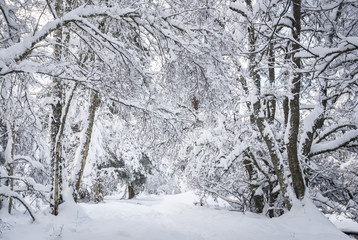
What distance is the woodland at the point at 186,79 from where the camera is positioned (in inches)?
139

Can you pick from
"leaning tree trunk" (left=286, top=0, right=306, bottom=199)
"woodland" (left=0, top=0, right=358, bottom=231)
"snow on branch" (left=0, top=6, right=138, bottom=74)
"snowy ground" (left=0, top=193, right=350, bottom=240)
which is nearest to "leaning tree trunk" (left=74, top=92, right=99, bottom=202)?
"woodland" (left=0, top=0, right=358, bottom=231)

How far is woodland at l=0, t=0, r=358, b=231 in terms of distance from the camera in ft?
11.6

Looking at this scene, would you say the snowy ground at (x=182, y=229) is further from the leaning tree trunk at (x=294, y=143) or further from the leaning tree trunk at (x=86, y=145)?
the leaning tree trunk at (x=86, y=145)

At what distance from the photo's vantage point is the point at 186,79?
445 cm

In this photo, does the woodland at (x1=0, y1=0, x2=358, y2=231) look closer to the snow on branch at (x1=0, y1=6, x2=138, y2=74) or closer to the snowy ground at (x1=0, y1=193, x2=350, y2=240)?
the snow on branch at (x1=0, y1=6, x2=138, y2=74)

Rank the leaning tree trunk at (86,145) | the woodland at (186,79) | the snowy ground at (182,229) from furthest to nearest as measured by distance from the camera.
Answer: the leaning tree trunk at (86,145)
the snowy ground at (182,229)
the woodland at (186,79)

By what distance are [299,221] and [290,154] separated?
1319 millimetres

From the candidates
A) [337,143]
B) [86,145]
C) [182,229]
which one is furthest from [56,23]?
[337,143]

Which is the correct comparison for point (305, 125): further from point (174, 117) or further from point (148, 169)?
point (148, 169)

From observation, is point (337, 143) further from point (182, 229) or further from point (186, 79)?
point (182, 229)

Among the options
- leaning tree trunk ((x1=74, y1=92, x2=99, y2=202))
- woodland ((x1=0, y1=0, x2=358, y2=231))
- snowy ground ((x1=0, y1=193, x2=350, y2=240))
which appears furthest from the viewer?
leaning tree trunk ((x1=74, y1=92, x2=99, y2=202))

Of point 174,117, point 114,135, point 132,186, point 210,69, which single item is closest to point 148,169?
point 132,186

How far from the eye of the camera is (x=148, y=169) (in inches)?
658

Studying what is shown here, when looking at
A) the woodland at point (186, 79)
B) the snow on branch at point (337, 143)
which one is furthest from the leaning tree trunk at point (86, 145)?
the snow on branch at point (337, 143)
